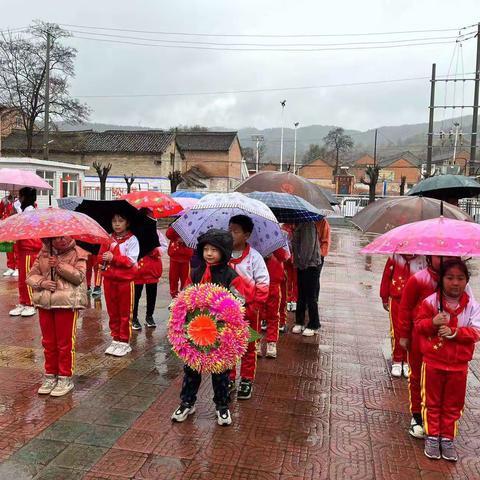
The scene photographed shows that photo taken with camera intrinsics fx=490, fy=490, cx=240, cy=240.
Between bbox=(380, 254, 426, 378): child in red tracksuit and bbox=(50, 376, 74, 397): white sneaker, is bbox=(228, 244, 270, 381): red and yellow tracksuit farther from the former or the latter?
bbox=(50, 376, 74, 397): white sneaker

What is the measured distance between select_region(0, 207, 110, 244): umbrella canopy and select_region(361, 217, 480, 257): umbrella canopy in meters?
2.19

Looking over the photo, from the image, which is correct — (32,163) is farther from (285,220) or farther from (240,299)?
(240,299)

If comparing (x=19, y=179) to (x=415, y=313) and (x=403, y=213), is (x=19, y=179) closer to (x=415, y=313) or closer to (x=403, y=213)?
(x=403, y=213)

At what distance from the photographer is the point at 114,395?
424 cm

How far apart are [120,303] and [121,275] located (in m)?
0.31

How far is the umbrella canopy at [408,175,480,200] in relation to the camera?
528 centimetres

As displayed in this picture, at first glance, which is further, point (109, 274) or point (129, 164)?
point (129, 164)

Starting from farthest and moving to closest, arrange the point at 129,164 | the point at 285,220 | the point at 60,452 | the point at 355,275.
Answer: the point at 129,164 < the point at 355,275 < the point at 285,220 < the point at 60,452

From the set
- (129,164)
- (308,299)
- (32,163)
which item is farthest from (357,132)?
(308,299)

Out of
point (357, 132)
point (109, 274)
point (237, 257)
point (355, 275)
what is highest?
point (357, 132)

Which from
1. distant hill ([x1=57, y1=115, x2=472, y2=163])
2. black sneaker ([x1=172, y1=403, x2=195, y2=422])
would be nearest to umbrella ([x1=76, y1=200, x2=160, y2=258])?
black sneaker ([x1=172, y1=403, x2=195, y2=422])

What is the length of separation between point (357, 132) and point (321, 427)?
168m

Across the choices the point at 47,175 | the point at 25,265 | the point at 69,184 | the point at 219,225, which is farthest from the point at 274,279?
the point at 69,184

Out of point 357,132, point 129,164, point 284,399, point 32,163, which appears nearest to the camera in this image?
point 284,399
